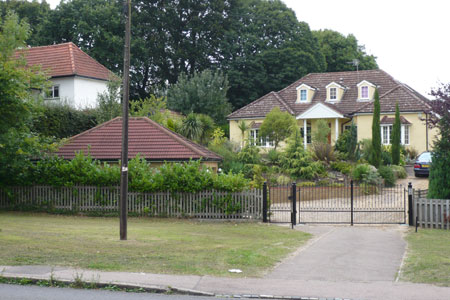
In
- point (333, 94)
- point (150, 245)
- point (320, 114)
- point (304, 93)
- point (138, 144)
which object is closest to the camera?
point (150, 245)

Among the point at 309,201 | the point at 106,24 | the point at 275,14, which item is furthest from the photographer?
the point at 275,14

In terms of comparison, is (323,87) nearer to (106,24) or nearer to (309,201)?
(106,24)

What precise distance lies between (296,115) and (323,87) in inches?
197

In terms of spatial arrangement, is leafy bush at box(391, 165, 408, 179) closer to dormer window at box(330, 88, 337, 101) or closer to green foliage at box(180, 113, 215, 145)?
green foliage at box(180, 113, 215, 145)

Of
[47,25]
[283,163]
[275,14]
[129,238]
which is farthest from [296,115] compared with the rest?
[129,238]

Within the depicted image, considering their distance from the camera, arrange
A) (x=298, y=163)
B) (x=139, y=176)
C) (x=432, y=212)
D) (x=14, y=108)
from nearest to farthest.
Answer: (x=432, y=212) → (x=14, y=108) → (x=139, y=176) → (x=298, y=163)

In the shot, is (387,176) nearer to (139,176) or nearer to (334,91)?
(139,176)

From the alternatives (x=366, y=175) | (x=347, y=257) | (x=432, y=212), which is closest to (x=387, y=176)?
(x=366, y=175)

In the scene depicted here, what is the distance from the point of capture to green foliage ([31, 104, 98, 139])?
31994 mm

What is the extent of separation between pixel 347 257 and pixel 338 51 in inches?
2409

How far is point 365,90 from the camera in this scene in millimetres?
47969

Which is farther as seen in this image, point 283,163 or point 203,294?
point 283,163

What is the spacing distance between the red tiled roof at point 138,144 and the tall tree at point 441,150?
1002 centimetres

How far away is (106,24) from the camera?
2185 inches
